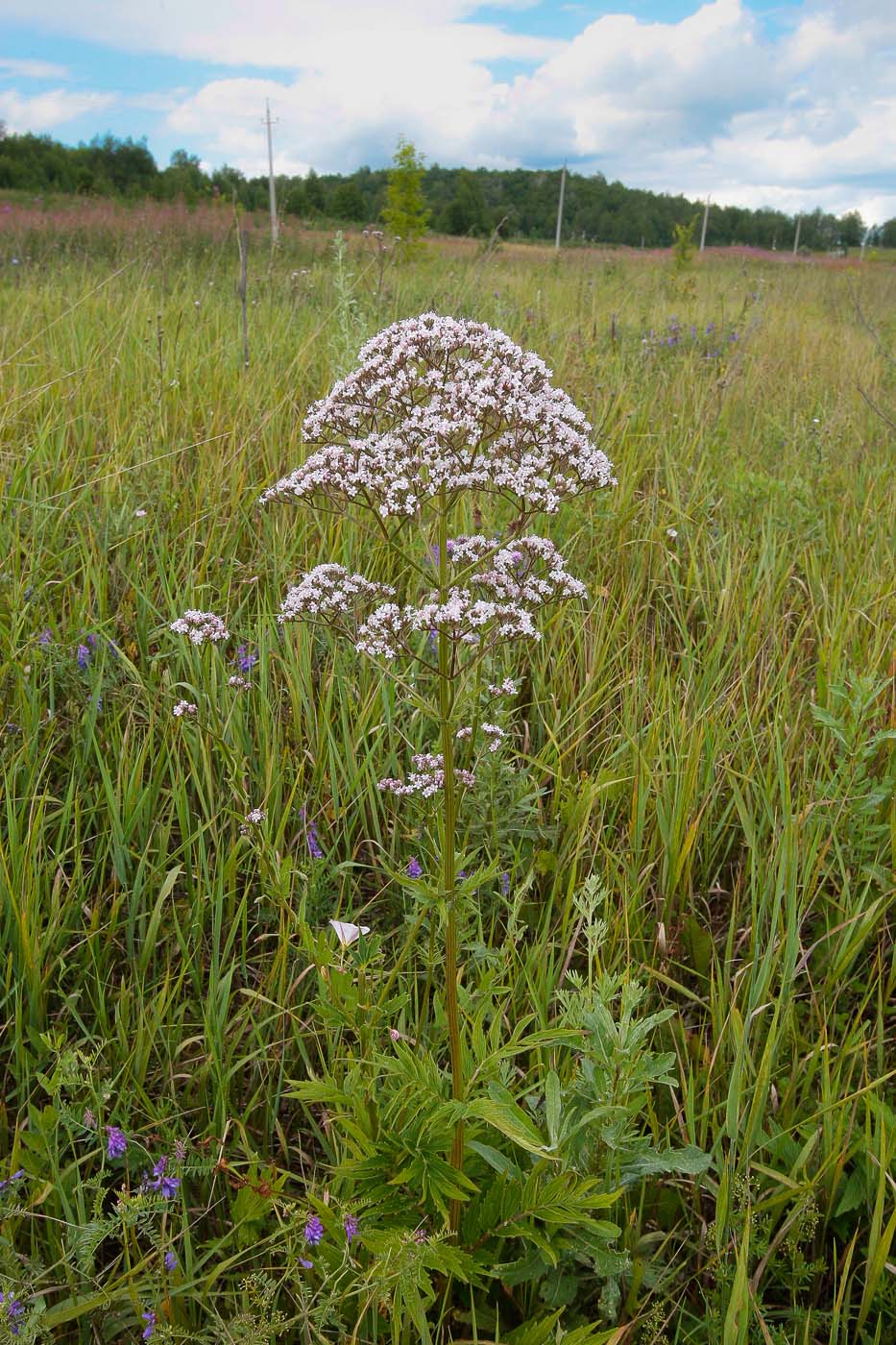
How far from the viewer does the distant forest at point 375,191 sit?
76.3 ft

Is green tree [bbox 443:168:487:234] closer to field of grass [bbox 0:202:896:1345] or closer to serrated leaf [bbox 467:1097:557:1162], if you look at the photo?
field of grass [bbox 0:202:896:1345]

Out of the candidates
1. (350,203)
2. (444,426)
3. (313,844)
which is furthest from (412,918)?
(350,203)

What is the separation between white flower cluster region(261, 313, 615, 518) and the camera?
70.9 inches

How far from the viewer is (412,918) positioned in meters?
2.03

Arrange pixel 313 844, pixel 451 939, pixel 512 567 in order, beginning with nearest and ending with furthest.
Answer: pixel 451 939 → pixel 512 567 → pixel 313 844

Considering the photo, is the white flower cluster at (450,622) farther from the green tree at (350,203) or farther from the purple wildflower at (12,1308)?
the green tree at (350,203)

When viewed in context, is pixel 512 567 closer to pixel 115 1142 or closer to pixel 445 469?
pixel 445 469

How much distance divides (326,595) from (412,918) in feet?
2.55

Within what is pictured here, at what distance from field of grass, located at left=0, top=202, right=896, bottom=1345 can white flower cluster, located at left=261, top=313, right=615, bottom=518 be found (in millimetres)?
809

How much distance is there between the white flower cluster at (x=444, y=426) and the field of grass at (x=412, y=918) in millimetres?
809

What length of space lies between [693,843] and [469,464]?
50.7 inches

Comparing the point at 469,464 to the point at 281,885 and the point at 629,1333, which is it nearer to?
the point at 281,885

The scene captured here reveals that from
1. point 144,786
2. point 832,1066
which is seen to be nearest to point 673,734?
point 832,1066

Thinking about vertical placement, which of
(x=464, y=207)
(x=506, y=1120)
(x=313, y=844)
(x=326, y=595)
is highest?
(x=464, y=207)
